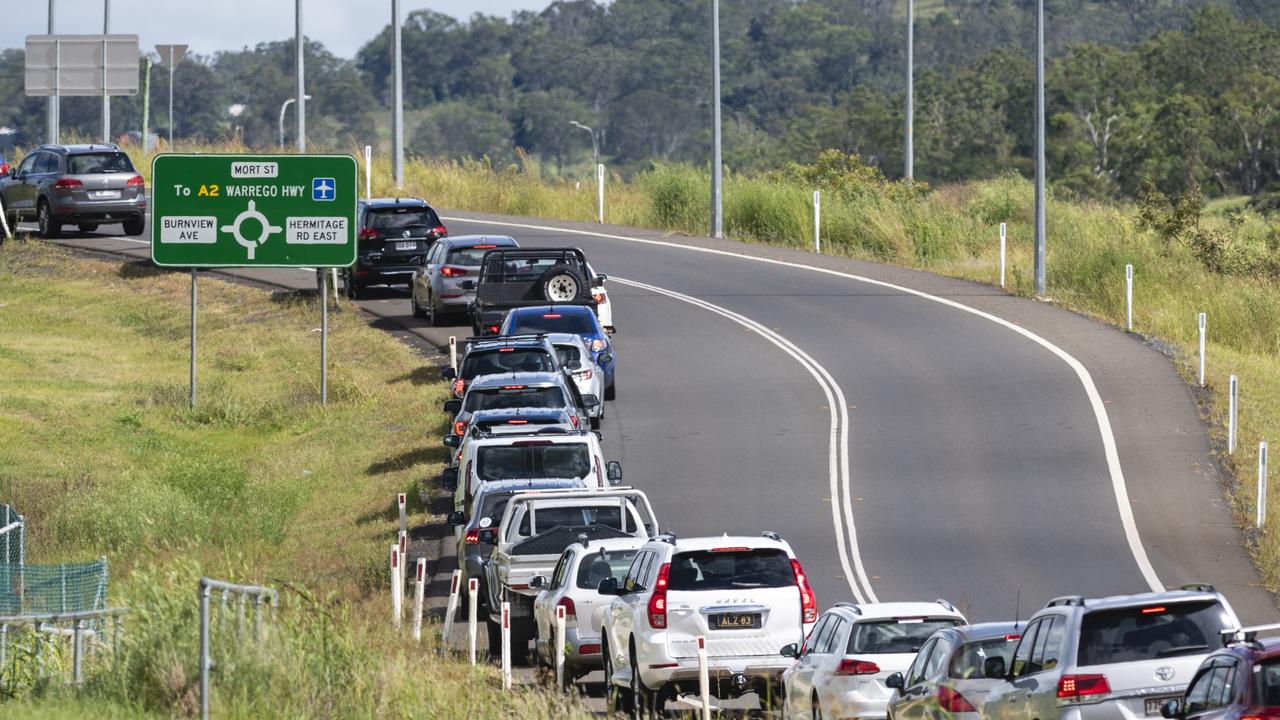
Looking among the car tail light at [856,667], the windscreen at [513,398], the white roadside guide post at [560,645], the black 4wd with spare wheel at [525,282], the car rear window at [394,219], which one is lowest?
the white roadside guide post at [560,645]

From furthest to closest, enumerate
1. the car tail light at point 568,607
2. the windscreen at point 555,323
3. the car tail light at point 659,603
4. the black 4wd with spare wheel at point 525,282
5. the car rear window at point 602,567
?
the black 4wd with spare wheel at point 525,282 < the windscreen at point 555,323 < the car rear window at point 602,567 < the car tail light at point 568,607 < the car tail light at point 659,603

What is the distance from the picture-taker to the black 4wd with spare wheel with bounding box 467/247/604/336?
33781 mm

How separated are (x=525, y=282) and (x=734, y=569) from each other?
60.1ft

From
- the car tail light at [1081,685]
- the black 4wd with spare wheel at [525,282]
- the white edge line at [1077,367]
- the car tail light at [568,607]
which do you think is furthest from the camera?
the black 4wd with spare wheel at [525,282]

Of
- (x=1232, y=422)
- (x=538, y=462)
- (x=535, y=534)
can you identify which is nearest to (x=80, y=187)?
(x=538, y=462)

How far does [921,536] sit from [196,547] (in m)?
8.71

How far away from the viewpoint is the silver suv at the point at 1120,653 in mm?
11750

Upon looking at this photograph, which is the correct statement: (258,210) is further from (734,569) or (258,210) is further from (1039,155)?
(734,569)

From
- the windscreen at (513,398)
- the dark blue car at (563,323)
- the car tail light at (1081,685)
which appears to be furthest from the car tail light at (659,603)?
the dark blue car at (563,323)

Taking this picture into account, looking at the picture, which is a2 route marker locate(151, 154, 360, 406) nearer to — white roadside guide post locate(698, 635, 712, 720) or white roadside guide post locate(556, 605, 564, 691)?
white roadside guide post locate(556, 605, 564, 691)

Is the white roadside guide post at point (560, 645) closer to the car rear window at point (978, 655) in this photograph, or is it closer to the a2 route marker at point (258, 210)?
the car rear window at point (978, 655)

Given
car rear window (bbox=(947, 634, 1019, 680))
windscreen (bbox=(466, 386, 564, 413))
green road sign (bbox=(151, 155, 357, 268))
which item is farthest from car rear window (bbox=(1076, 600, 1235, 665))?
green road sign (bbox=(151, 155, 357, 268))

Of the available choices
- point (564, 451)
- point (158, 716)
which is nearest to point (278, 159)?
point (564, 451)

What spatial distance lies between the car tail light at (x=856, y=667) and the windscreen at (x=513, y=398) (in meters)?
12.1
